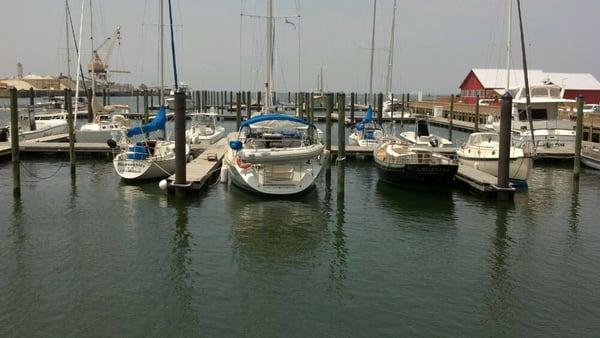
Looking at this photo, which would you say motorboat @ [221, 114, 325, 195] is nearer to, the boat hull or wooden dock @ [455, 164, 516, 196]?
the boat hull

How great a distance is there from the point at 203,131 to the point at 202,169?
1567 cm

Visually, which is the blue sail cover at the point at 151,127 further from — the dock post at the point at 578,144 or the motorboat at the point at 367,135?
the dock post at the point at 578,144

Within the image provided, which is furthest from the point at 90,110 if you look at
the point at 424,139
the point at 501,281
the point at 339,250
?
the point at 501,281

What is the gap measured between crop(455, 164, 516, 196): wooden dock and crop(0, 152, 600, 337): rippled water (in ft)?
1.60

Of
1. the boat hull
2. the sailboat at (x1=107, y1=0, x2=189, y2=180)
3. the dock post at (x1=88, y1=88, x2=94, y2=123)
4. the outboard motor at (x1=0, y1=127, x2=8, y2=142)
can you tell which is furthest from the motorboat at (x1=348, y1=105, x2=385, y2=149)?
the outboard motor at (x1=0, y1=127, x2=8, y2=142)

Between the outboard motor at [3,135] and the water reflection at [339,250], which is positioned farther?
the outboard motor at [3,135]

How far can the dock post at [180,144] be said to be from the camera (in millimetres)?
22453

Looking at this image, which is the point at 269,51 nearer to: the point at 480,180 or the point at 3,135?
the point at 480,180

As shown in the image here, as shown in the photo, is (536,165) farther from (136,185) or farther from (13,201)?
(13,201)

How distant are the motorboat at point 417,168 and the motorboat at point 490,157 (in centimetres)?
235

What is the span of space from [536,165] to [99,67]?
323 ft

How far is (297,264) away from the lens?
15.5 m

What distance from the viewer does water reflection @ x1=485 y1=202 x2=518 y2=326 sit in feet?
40.6

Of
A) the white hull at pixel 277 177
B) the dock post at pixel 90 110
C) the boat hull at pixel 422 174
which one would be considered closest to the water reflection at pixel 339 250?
the white hull at pixel 277 177
